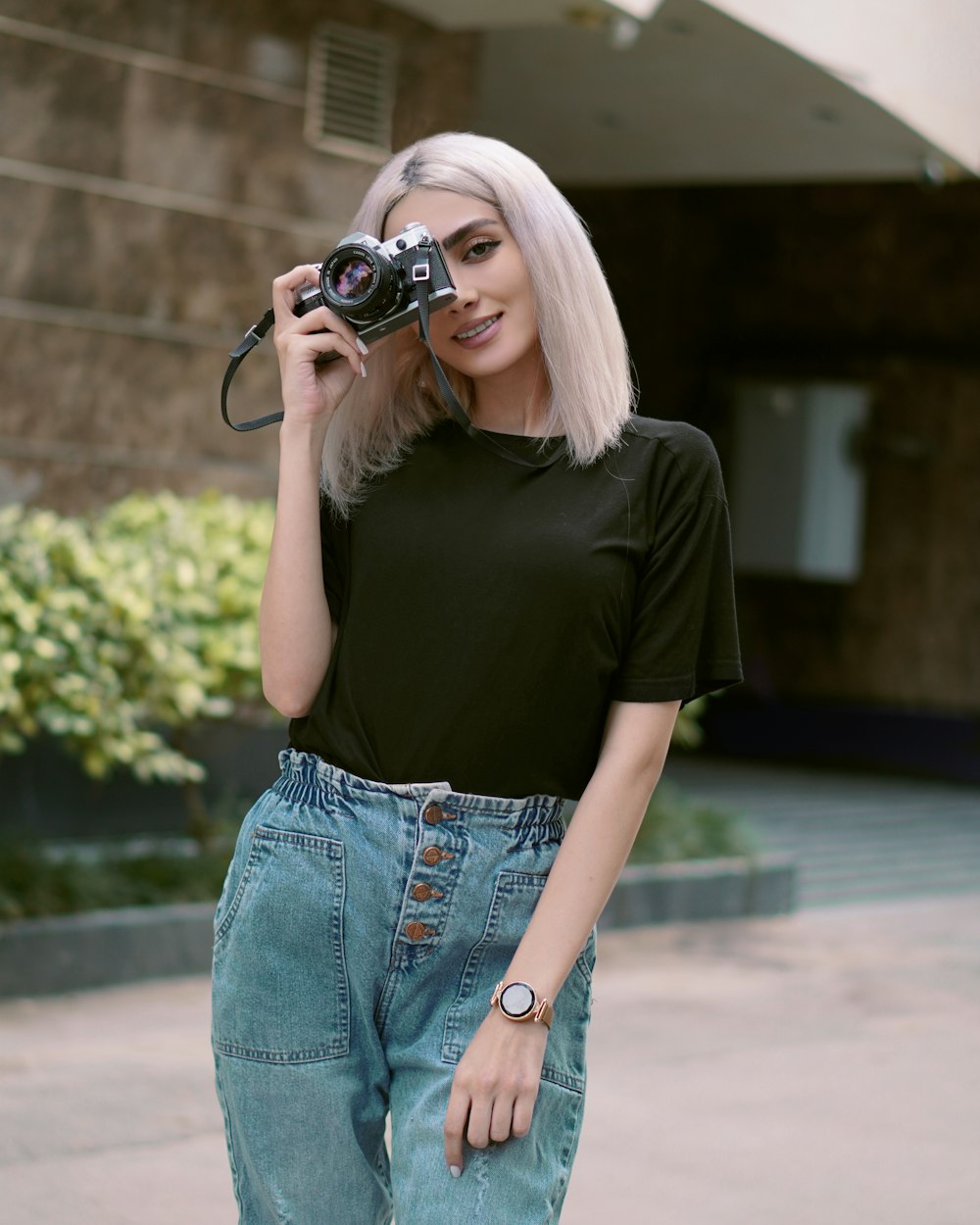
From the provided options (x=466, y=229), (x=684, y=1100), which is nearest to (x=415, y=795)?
(x=466, y=229)

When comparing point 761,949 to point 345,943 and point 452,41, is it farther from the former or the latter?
point 345,943

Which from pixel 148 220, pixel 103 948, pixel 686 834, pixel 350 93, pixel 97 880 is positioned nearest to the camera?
pixel 103 948

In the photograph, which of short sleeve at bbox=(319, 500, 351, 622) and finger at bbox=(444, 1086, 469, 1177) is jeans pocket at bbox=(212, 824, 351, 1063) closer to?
finger at bbox=(444, 1086, 469, 1177)

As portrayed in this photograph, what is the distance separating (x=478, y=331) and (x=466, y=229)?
12cm

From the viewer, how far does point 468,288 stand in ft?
6.53

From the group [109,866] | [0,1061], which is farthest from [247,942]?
[109,866]

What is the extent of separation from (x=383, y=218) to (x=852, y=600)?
1075cm

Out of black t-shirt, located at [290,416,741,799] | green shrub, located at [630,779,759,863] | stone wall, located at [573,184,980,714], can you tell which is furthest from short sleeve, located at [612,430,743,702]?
stone wall, located at [573,184,980,714]

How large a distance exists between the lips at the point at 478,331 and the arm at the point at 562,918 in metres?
0.45

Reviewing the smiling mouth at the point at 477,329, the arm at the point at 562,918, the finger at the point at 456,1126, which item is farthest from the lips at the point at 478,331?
the finger at the point at 456,1126

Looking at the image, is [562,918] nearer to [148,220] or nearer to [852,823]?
[148,220]

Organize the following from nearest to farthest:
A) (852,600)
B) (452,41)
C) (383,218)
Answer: (383,218) → (452,41) → (852,600)

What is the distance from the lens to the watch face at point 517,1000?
1.83m

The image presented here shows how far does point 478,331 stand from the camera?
79.4 inches
